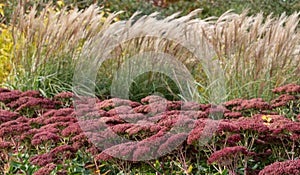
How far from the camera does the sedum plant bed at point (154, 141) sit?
9.82ft

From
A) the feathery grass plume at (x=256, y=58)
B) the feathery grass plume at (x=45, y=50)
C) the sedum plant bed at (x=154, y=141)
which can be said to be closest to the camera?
the sedum plant bed at (x=154, y=141)

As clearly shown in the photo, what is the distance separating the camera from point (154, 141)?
9.92 feet

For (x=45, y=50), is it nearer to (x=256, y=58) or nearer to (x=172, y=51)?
(x=172, y=51)

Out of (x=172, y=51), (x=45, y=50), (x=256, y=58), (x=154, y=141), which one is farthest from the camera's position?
(x=172, y=51)

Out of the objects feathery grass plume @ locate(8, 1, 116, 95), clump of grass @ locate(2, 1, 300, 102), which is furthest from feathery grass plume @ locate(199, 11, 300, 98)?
feathery grass plume @ locate(8, 1, 116, 95)

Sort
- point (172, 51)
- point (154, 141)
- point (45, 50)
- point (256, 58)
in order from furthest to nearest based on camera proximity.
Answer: point (172, 51) → point (45, 50) → point (256, 58) → point (154, 141)

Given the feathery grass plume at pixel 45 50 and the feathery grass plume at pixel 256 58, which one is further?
the feathery grass plume at pixel 45 50

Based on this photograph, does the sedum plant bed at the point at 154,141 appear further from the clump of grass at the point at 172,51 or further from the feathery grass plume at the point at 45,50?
the feathery grass plume at the point at 45,50

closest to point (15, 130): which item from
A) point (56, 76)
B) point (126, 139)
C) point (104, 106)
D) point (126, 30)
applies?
point (126, 139)

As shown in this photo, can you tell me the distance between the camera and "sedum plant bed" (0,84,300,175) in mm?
2992

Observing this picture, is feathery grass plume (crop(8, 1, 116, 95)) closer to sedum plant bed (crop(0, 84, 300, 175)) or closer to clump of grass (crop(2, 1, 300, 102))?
clump of grass (crop(2, 1, 300, 102))

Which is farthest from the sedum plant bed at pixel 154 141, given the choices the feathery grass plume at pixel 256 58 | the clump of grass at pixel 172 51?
the clump of grass at pixel 172 51

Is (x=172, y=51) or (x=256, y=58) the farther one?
(x=172, y=51)

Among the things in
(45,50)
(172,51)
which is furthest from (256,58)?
(45,50)
